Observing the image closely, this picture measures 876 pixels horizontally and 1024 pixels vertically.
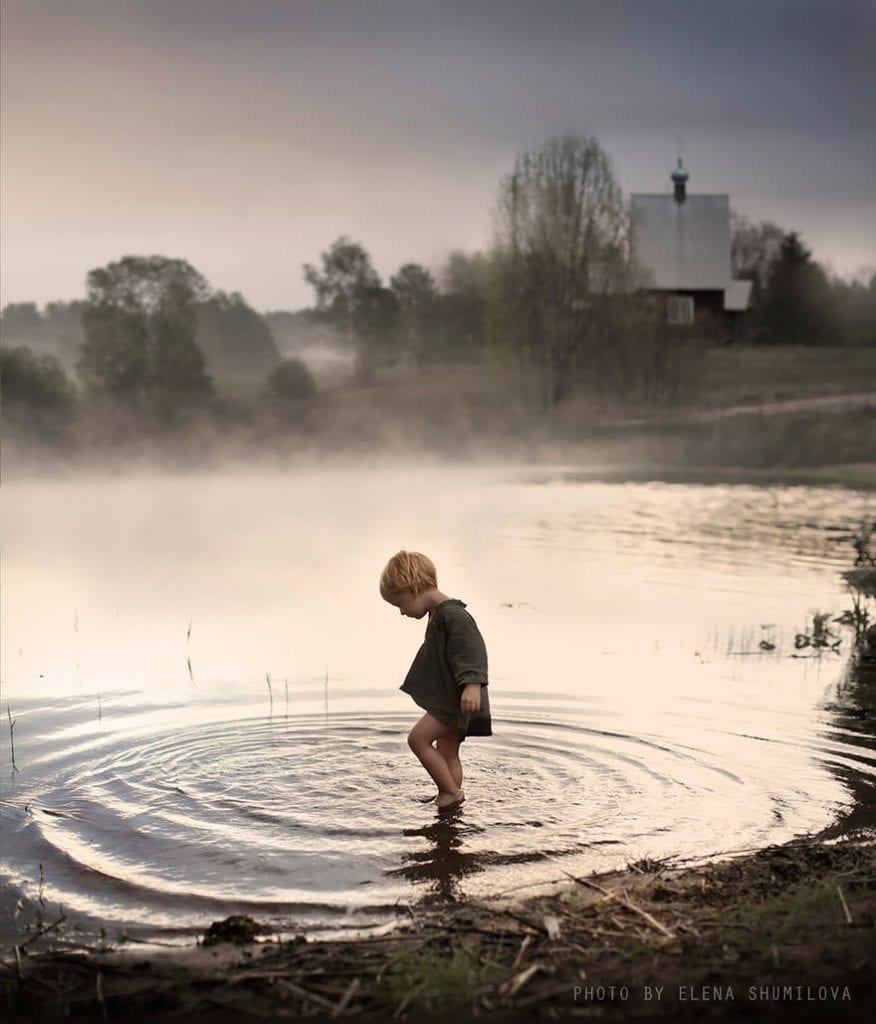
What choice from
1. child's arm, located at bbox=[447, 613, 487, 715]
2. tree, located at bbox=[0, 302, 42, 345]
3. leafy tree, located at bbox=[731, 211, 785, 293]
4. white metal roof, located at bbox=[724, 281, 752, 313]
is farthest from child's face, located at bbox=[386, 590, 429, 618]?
leafy tree, located at bbox=[731, 211, 785, 293]

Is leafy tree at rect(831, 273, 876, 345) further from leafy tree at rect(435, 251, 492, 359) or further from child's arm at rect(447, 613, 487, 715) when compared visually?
child's arm at rect(447, 613, 487, 715)

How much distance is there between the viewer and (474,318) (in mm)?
65938

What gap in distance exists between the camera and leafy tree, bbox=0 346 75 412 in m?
51.2

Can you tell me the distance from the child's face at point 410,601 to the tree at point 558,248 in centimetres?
5333

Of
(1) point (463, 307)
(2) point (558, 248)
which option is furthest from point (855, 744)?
(1) point (463, 307)

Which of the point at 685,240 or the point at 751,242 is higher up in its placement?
the point at 751,242

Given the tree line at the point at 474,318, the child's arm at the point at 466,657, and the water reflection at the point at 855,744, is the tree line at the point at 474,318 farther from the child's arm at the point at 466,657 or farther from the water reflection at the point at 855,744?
the child's arm at the point at 466,657

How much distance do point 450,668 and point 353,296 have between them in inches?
2519

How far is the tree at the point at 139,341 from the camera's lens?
184 ft

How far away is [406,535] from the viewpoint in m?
24.9

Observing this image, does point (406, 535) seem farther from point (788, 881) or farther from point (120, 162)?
point (120, 162)

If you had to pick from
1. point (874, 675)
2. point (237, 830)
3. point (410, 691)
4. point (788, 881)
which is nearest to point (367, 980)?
point (788, 881)

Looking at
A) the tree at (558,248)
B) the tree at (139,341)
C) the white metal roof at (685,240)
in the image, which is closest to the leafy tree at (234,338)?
the tree at (139,341)

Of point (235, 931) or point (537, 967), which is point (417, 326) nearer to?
point (235, 931)
